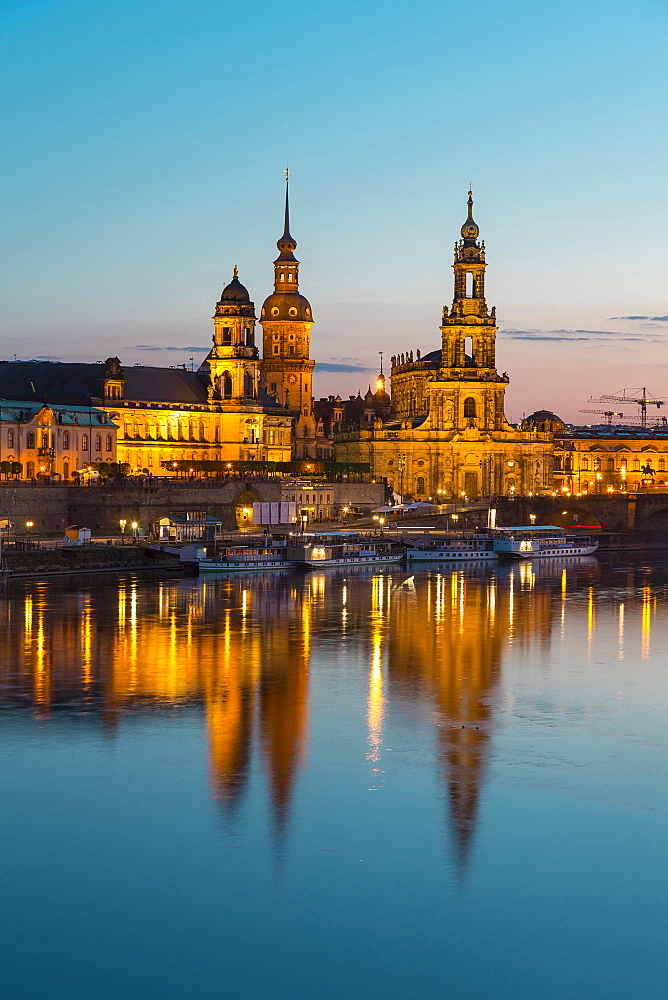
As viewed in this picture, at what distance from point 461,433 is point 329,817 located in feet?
417

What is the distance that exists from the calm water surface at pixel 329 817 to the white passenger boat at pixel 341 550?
37547 millimetres

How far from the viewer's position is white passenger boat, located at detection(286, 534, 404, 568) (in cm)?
9788

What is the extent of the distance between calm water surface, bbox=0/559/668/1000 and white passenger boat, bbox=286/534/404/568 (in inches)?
Answer: 1478

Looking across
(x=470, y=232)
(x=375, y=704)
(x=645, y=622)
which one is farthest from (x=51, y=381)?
(x=375, y=704)

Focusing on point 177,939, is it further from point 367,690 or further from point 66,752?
point 367,690

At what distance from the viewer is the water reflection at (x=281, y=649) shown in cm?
3888

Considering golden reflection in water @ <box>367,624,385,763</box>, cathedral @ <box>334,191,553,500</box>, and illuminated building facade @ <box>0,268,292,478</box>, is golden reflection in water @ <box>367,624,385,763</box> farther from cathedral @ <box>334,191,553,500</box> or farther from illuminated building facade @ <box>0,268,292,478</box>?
cathedral @ <box>334,191,553,500</box>

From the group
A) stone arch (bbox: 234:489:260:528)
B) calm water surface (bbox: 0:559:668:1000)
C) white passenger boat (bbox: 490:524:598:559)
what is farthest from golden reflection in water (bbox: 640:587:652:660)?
stone arch (bbox: 234:489:260:528)

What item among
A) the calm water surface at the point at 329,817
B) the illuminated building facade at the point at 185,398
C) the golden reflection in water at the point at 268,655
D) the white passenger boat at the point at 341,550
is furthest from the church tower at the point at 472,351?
the calm water surface at the point at 329,817

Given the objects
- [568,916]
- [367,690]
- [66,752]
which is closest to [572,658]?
[367,690]

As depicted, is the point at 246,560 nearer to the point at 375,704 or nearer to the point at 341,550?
the point at 341,550

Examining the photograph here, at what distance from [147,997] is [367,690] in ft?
80.6

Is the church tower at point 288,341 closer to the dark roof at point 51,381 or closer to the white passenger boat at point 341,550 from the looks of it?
the dark roof at point 51,381

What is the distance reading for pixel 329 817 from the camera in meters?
32.1
